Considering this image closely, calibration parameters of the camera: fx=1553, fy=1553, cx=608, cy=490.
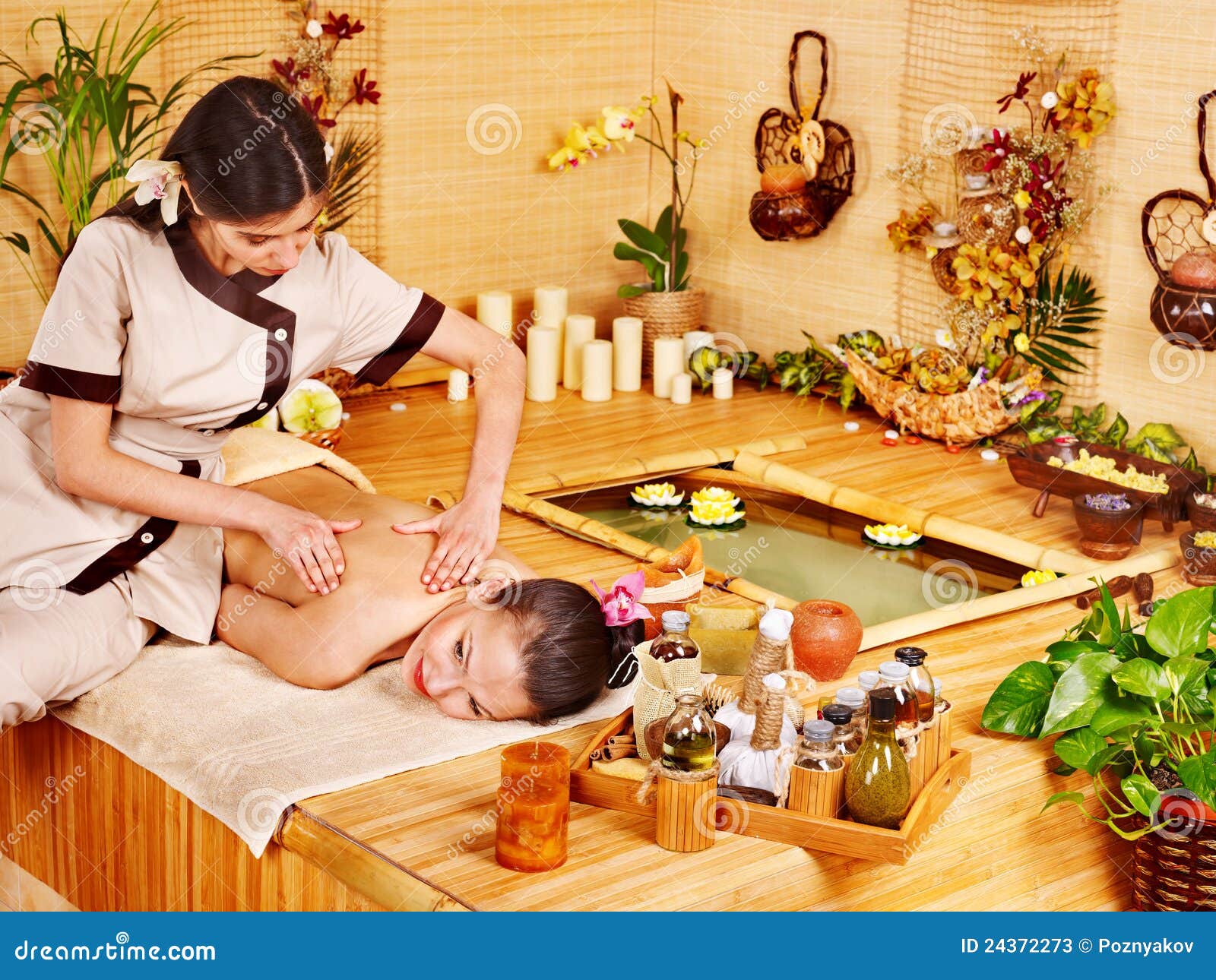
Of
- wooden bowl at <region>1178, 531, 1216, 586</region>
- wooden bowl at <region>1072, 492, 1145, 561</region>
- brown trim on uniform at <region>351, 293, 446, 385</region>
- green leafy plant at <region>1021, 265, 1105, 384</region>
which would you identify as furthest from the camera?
green leafy plant at <region>1021, 265, 1105, 384</region>

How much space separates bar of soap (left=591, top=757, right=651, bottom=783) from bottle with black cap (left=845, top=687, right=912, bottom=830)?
0.33m

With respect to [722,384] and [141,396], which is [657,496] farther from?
[141,396]

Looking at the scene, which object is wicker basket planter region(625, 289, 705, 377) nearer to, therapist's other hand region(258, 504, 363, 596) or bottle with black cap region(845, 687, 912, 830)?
therapist's other hand region(258, 504, 363, 596)

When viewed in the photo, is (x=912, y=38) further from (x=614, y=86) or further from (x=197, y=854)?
(x=197, y=854)

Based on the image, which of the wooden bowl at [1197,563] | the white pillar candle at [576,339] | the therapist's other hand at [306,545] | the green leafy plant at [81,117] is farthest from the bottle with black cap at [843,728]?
the white pillar candle at [576,339]

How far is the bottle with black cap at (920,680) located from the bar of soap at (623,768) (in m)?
0.43

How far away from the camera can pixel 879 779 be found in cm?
223

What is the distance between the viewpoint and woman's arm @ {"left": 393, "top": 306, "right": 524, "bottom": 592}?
2.77 metres

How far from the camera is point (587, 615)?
259 centimetres

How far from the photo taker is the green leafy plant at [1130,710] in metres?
2.42

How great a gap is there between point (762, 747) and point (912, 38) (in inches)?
112

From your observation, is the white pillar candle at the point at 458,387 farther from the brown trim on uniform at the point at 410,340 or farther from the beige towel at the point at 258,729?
the beige towel at the point at 258,729

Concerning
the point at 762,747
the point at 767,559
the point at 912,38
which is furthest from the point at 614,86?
the point at 762,747

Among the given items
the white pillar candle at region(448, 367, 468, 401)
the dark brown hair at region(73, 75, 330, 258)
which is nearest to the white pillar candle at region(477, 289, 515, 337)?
the white pillar candle at region(448, 367, 468, 401)
